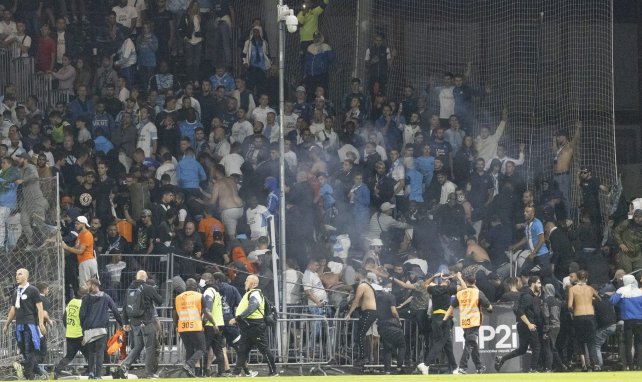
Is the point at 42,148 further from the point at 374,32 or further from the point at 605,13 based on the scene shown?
the point at 605,13

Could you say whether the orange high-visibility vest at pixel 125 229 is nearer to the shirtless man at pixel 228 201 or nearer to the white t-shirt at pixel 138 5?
the shirtless man at pixel 228 201

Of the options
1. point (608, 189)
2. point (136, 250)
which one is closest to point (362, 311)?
point (136, 250)

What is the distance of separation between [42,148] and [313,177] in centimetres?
511

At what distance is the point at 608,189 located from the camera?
3023 centimetres

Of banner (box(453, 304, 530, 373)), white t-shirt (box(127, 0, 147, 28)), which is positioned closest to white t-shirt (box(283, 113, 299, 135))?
white t-shirt (box(127, 0, 147, 28))

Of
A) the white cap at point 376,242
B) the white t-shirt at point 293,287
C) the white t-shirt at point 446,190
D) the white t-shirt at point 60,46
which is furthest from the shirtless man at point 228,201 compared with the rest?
the white t-shirt at point 60,46

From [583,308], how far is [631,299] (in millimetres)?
933

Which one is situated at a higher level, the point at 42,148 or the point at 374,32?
the point at 374,32

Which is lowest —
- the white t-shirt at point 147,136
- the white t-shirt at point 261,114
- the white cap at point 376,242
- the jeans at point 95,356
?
the jeans at point 95,356

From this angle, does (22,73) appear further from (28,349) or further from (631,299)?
(631,299)

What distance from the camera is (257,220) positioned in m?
28.2

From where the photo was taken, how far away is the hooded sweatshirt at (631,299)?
2609cm

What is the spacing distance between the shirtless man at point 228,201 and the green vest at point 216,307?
3.80 metres

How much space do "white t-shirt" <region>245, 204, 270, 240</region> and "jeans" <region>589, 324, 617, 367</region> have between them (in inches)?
249
